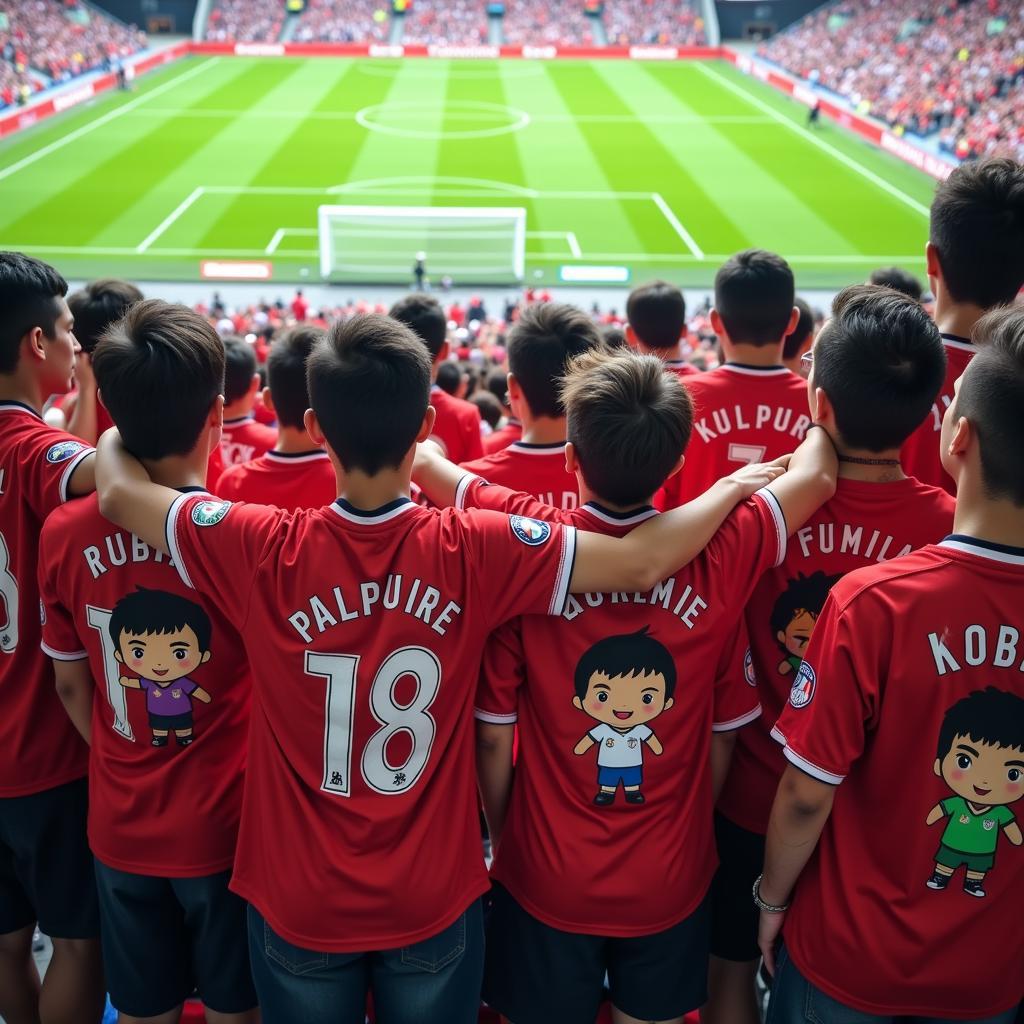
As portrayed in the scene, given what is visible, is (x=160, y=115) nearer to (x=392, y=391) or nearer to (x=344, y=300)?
(x=344, y=300)

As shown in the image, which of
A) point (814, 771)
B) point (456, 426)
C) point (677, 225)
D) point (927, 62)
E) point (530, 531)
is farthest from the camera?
point (927, 62)

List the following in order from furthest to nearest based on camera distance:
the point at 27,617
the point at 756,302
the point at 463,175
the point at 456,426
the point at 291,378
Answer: the point at 463,175 → the point at 456,426 → the point at 291,378 → the point at 756,302 → the point at 27,617

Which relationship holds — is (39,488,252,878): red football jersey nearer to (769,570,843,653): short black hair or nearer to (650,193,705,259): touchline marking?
(769,570,843,653): short black hair

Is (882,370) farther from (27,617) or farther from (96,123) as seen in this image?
(96,123)

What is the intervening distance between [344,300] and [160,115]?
20507 millimetres

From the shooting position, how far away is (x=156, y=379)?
2965 millimetres

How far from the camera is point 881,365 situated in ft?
9.57

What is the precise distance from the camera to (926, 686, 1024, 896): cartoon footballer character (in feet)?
8.21

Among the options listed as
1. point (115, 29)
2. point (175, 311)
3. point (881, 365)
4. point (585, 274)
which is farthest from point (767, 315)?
point (115, 29)

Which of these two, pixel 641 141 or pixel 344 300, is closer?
pixel 344 300

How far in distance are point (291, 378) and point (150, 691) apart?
1.81 m

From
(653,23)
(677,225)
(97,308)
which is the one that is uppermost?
(97,308)

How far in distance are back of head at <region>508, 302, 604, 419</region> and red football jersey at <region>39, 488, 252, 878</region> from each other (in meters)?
1.58

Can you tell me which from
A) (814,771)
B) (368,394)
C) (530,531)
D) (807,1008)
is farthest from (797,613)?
(368,394)
